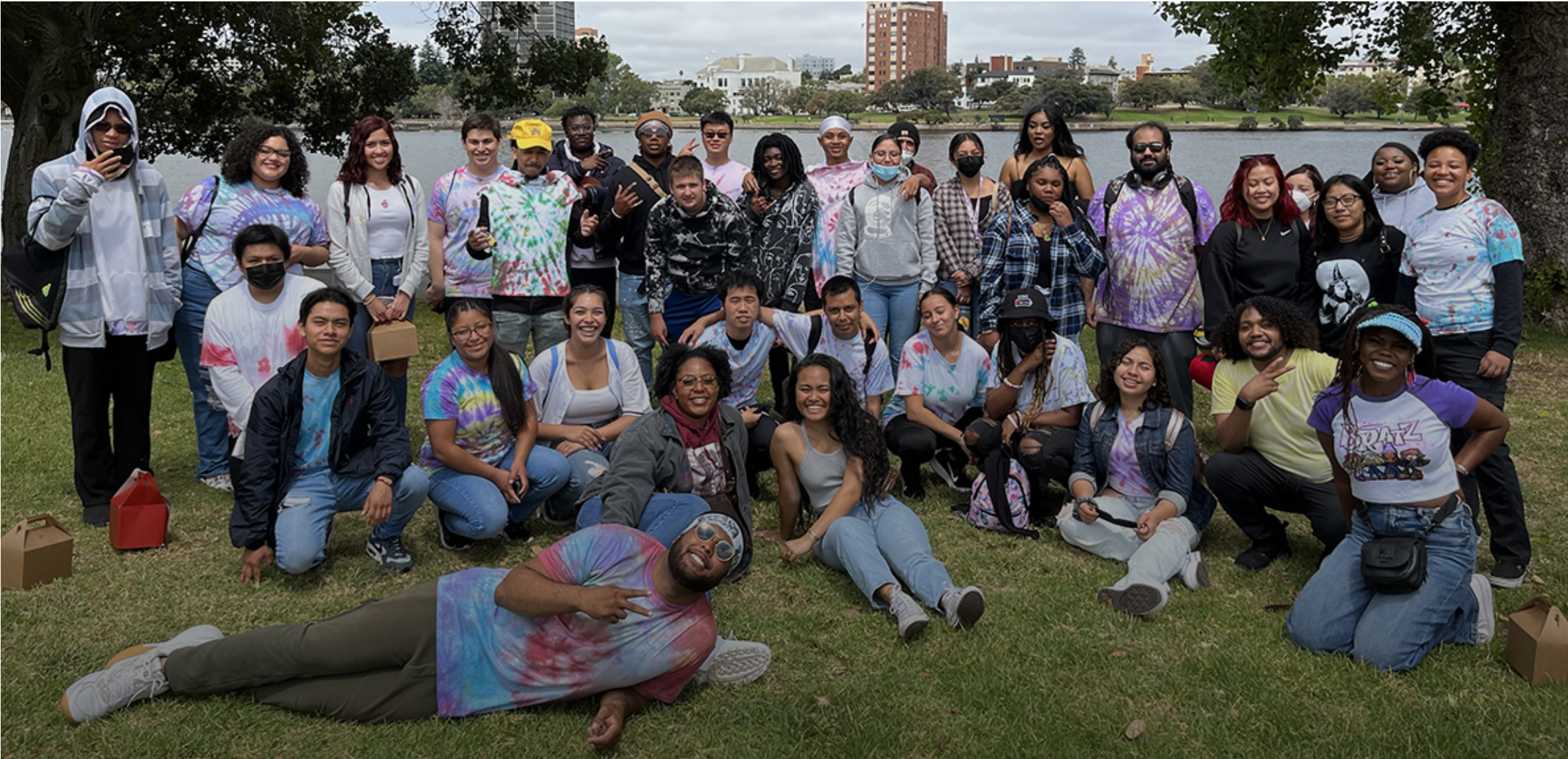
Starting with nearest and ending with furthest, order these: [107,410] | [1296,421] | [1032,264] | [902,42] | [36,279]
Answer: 1. [1296,421]
2. [36,279]
3. [107,410]
4. [1032,264]
5. [902,42]

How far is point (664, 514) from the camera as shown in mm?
5062

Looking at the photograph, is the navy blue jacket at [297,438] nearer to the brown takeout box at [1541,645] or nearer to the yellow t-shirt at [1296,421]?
the yellow t-shirt at [1296,421]

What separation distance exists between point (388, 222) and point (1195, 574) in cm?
485

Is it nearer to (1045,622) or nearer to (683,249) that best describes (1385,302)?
(1045,622)

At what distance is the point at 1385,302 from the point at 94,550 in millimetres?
6845

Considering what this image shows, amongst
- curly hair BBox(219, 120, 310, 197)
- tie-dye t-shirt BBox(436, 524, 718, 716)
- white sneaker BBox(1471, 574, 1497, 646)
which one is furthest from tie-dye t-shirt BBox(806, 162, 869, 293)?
white sneaker BBox(1471, 574, 1497, 646)

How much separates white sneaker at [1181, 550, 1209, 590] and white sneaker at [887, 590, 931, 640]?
131 cm

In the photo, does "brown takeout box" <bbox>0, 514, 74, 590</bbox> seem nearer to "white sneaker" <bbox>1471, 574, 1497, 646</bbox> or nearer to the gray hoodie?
the gray hoodie

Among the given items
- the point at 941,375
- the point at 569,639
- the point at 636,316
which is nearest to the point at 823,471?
the point at 941,375

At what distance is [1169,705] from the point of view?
4.11 m

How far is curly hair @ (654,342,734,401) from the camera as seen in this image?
17.4 ft

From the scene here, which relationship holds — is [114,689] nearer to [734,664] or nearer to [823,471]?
[734,664]

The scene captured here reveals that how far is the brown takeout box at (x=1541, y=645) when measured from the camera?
4145mm

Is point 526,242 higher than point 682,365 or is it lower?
higher
